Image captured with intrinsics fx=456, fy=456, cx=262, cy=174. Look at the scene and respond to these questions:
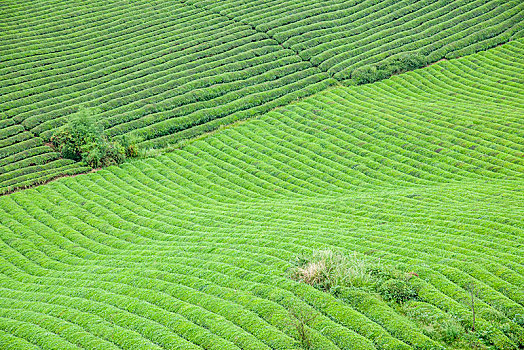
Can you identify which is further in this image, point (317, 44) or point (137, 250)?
point (317, 44)

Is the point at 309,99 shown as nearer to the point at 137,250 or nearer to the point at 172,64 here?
the point at 172,64

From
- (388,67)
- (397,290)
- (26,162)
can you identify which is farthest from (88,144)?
(388,67)

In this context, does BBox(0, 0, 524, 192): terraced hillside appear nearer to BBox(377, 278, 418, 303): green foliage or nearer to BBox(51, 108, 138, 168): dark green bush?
BBox(51, 108, 138, 168): dark green bush

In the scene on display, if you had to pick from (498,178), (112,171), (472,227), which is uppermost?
(472,227)

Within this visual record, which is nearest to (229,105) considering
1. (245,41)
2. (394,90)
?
(245,41)

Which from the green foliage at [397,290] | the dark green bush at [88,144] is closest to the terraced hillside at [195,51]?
the dark green bush at [88,144]

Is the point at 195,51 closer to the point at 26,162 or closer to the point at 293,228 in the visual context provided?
the point at 26,162

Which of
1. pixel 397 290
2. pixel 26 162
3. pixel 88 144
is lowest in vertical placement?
pixel 26 162
